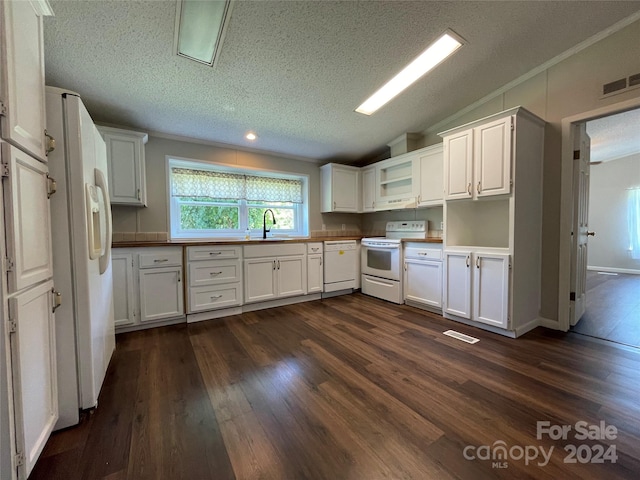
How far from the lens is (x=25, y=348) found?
3.42 ft

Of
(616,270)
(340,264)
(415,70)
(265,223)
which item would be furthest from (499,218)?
(616,270)

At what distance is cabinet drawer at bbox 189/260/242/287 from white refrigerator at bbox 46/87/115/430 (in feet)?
4.47

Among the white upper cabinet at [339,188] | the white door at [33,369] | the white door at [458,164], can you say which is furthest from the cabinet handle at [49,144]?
the white upper cabinet at [339,188]

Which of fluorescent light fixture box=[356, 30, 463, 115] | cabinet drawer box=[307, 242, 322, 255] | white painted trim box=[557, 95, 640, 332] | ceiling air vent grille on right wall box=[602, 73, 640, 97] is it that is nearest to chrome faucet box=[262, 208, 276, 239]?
cabinet drawer box=[307, 242, 322, 255]

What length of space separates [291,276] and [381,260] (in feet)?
4.21

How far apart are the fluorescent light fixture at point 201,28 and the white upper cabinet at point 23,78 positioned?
774mm

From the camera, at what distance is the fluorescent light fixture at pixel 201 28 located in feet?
5.64

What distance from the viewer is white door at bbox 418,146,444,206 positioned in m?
3.31

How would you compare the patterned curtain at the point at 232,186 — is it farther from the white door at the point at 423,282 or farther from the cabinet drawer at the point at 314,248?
the white door at the point at 423,282

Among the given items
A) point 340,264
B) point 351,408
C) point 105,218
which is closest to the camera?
point 351,408

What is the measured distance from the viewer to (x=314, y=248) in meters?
3.71

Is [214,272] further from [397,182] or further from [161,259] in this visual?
[397,182]

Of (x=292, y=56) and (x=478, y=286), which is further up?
(x=292, y=56)

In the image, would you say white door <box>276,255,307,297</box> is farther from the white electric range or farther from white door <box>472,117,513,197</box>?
white door <box>472,117,513,197</box>
